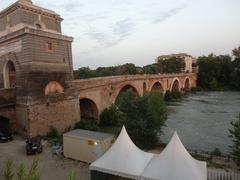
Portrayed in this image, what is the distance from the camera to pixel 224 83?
7450 centimetres

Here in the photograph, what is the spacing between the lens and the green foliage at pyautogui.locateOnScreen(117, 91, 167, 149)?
52.1 ft

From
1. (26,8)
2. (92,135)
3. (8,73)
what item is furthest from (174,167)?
(8,73)

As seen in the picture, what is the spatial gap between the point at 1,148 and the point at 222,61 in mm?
75678

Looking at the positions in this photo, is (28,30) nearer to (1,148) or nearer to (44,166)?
(1,148)

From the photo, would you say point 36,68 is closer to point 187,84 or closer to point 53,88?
point 53,88

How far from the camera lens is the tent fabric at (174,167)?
8023 millimetres

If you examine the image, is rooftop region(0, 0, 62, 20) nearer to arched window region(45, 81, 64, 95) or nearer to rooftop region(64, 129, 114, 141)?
arched window region(45, 81, 64, 95)

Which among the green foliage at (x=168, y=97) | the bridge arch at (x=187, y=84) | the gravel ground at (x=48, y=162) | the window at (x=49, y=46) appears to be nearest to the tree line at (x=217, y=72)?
the bridge arch at (x=187, y=84)

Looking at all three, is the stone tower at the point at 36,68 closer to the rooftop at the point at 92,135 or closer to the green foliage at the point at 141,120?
the rooftop at the point at 92,135

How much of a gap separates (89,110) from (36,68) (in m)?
10.1

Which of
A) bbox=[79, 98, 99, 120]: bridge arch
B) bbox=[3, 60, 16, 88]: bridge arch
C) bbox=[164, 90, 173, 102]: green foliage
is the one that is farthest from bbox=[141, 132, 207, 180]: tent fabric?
bbox=[164, 90, 173, 102]: green foliage

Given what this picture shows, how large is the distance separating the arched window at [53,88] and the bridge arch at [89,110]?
6.11m

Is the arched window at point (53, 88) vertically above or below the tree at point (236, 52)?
below

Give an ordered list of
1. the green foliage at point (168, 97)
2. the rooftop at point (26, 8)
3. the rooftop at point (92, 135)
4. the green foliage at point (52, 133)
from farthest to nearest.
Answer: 1. the green foliage at point (168, 97)
2. the rooftop at point (26, 8)
3. the green foliage at point (52, 133)
4. the rooftop at point (92, 135)
